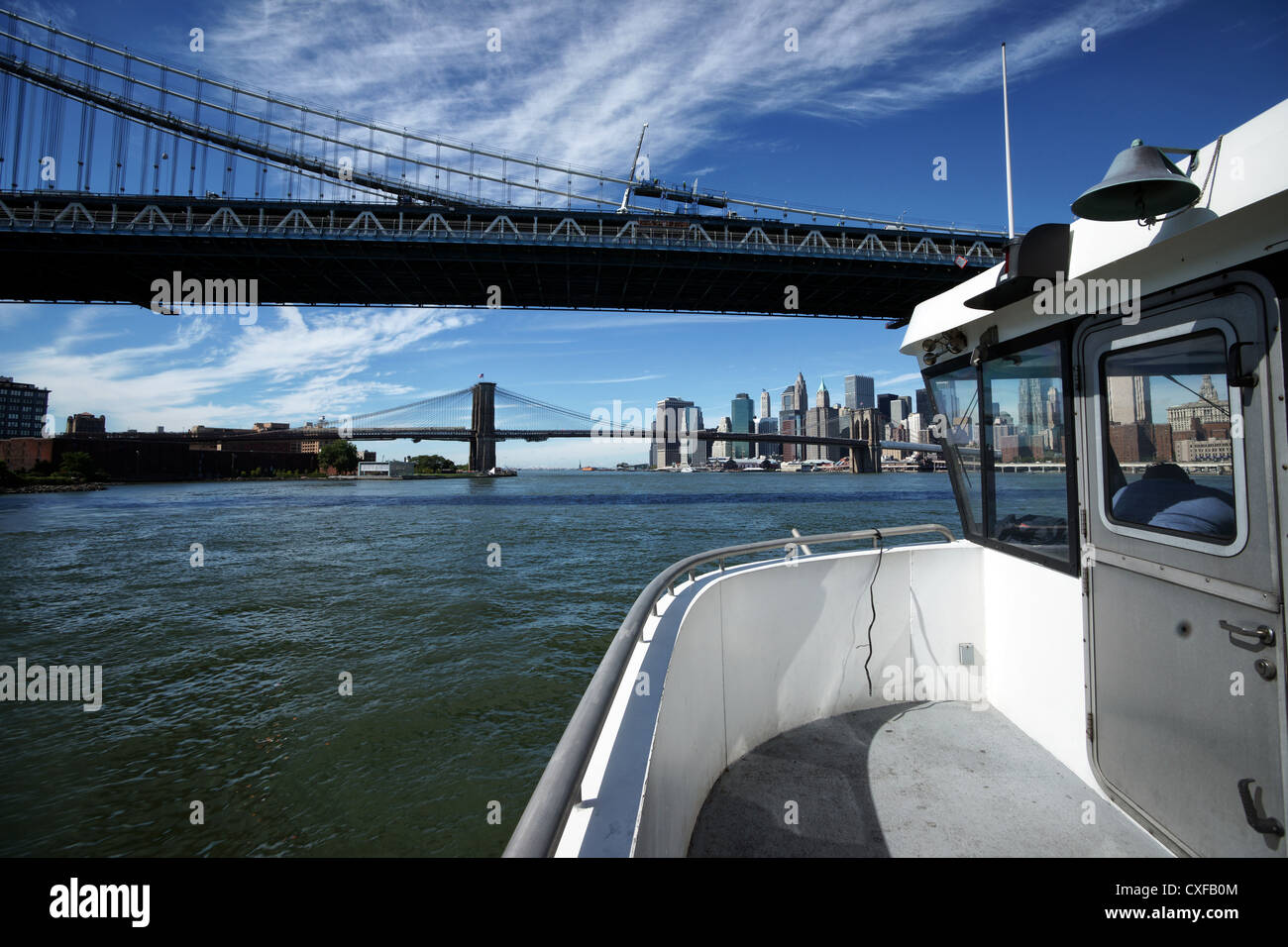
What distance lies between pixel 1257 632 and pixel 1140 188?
1.51 meters

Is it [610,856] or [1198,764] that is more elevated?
[610,856]

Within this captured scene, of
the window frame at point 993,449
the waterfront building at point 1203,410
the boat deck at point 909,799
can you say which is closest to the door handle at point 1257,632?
the waterfront building at point 1203,410

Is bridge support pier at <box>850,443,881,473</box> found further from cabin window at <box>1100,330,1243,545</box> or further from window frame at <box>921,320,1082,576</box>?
cabin window at <box>1100,330,1243,545</box>

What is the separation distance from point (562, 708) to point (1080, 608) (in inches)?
219

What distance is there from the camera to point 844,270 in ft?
108

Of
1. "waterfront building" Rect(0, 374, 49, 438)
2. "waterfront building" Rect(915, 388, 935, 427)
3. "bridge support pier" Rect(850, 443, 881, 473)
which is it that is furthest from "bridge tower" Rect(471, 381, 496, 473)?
"waterfront building" Rect(0, 374, 49, 438)

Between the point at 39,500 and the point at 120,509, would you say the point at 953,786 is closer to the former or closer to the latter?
the point at 120,509

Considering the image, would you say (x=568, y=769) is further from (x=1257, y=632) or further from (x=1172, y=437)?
(x=1172, y=437)

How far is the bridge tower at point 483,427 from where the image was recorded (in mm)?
64938

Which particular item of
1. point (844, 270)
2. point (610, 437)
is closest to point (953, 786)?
point (844, 270)

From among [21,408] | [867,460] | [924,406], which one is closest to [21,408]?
[21,408]

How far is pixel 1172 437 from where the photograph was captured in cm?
239

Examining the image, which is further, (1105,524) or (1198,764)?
(1105,524)

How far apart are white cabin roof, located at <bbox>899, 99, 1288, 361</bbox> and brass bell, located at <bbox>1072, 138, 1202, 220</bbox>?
0.06m
